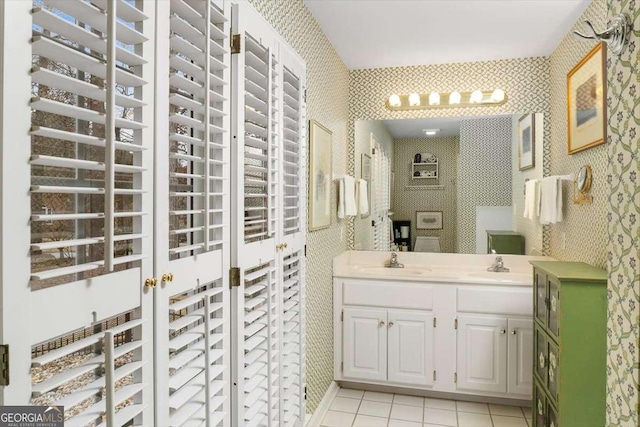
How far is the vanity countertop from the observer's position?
3.13 metres

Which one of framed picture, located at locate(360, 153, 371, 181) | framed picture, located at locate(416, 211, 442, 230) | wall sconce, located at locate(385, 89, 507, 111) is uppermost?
wall sconce, located at locate(385, 89, 507, 111)

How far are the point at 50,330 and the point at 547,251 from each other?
3427 millimetres

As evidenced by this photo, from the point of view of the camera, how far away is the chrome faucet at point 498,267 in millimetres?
3469

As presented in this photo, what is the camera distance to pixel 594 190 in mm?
2469

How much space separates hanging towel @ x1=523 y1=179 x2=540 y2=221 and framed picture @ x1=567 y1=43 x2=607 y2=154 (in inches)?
14.7

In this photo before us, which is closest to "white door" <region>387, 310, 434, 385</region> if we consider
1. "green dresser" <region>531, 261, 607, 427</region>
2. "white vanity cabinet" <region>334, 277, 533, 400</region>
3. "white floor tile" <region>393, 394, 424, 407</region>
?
"white vanity cabinet" <region>334, 277, 533, 400</region>

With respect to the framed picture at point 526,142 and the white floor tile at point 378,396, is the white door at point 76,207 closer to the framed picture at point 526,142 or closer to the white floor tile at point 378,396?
the white floor tile at point 378,396

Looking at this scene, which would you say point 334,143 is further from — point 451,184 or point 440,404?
point 440,404

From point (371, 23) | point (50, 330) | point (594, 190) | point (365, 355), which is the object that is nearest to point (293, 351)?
point (365, 355)

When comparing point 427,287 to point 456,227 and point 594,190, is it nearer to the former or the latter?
point 456,227

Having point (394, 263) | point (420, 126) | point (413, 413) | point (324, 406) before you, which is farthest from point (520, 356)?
point (420, 126)

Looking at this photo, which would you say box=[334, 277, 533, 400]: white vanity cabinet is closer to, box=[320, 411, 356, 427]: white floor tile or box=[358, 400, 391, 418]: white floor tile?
box=[358, 400, 391, 418]: white floor tile

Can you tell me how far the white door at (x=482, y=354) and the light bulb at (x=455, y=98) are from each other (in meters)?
1.76

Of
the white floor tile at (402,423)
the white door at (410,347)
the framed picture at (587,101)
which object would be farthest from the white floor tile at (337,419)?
the framed picture at (587,101)
